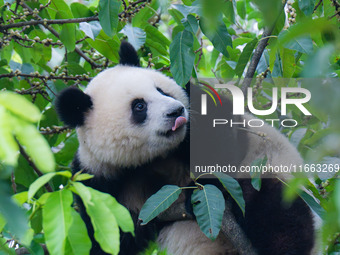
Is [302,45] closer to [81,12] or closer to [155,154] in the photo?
[155,154]

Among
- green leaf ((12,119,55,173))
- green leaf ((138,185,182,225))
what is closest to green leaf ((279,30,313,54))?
green leaf ((138,185,182,225))

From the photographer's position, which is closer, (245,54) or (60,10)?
(245,54)

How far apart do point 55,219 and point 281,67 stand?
2.27 metres

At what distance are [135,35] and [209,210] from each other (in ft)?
6.07

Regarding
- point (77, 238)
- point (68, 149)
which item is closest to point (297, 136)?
point (68, 149)

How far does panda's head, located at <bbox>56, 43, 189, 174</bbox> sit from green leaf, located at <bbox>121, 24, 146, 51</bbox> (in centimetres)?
43

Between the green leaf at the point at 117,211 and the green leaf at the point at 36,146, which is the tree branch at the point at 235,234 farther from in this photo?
the green leaf at the point at 36,146

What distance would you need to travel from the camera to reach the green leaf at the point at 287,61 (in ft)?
10.3

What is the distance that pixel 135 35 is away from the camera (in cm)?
369

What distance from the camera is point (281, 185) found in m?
2.96

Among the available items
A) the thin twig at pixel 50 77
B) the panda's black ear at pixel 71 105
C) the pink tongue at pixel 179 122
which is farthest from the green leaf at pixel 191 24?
the thin twig at pixel 50 77

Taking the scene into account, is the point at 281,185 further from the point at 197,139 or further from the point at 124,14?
the point at 124,14

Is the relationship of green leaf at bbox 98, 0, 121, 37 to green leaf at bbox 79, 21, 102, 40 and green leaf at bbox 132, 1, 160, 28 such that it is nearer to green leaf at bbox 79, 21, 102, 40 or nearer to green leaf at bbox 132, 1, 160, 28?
green leaf at bbox 79, 21, 102, 40

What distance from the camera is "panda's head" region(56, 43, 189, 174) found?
123 inches
